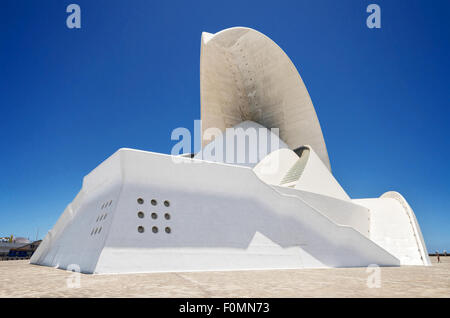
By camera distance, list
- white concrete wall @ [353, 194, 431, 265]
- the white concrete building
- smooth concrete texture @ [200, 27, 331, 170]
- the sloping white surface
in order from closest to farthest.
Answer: the sloping white surface, the white concrete building, white concrete wall @ [353, 194, 431, 265], smooth concrete texture @ [200, 27, 331, 170]

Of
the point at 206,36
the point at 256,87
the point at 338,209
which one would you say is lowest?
the point at 338,209

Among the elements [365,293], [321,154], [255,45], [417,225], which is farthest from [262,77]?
[365,293]

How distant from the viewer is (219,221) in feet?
35.3

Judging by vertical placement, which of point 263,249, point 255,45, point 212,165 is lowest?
point 263,249

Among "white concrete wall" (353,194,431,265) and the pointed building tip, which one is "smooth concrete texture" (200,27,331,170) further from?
"white concrete wall" (353,194,431,265)

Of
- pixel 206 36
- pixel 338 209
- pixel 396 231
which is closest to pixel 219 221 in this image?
pixel 338 209

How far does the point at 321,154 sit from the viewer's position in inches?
936

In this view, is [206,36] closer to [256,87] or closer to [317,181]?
[256,87]

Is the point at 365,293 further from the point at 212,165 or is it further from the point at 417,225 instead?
the point at 417,225

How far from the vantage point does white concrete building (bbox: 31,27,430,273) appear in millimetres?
9016

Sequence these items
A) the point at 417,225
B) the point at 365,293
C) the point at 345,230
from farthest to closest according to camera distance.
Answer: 1. the point at 417,225
2. the point at 345,230
3. the point at 365,293

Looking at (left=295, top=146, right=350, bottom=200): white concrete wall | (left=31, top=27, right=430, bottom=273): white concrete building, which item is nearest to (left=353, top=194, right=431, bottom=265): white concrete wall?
(left=31, top=27, right=430, bottom=273): white concrete building

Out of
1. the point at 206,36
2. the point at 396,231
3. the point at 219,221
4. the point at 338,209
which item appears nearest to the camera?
the point at 219,221

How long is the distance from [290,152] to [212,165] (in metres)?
10.7
